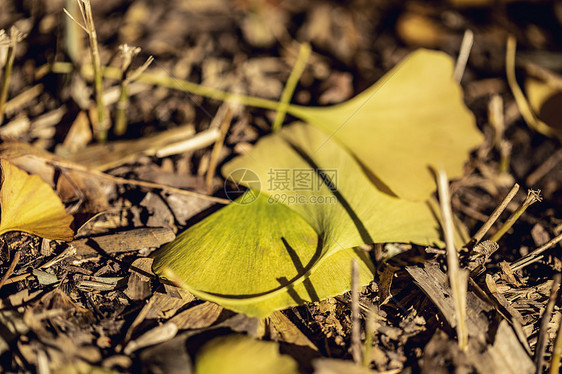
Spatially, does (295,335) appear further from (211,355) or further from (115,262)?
(115,262)

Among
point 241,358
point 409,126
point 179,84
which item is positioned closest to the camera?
point 241,358

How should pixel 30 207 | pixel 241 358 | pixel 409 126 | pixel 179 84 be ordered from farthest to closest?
pixel 179 84, pixel 409 126, pixel 30 207, pixel 241 358

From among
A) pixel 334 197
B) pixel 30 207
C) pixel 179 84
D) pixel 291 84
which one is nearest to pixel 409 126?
pixel 334 197

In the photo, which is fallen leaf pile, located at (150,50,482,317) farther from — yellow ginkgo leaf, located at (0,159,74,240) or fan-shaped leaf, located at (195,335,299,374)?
yellow ginkgo leaf, located at (0,159,74,240)

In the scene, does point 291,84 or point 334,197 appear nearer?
point 334,197

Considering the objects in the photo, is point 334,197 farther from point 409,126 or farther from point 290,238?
point 409,126

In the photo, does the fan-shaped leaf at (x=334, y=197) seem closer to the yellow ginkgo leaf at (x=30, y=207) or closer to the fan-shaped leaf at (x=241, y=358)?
the fan-shaped leaf at (x=241, y=358)

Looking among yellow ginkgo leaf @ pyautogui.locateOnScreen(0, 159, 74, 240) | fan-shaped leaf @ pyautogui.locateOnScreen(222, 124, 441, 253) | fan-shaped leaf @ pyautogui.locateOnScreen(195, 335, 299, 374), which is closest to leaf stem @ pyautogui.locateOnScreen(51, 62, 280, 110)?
fan-shaped leaf @ pyautogui.locateOnScreen(222, 124, 441, 253)
